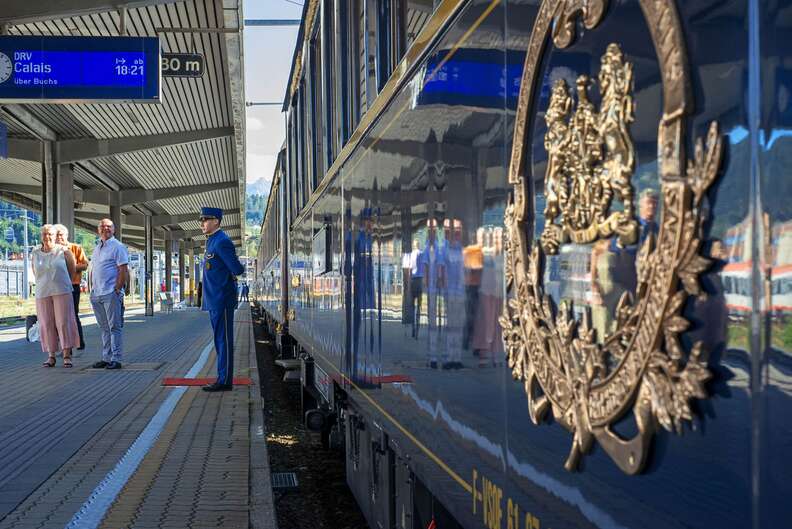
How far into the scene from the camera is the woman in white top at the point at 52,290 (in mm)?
11586

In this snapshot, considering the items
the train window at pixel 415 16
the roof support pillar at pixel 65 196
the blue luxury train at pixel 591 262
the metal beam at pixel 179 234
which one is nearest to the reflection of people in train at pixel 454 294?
the blue luxury train at pixel 591 262

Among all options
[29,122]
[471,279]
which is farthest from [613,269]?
[29,122]

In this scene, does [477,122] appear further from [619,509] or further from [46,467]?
[46,467]

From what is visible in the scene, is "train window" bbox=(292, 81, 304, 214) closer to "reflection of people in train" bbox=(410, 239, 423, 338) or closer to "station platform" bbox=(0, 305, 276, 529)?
"station platform" bbox=(0, 305, 276, 529)

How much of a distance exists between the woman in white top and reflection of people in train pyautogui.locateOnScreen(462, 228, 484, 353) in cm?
969

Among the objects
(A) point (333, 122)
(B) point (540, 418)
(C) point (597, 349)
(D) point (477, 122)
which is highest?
(A) point (333, 122)

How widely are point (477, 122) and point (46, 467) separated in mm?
4204

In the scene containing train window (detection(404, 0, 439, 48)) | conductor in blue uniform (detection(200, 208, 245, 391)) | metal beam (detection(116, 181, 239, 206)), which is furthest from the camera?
metal beam (detection(116, 181, 239, 206))

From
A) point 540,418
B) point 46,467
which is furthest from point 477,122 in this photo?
point 46,467

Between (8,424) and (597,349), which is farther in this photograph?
(8,424)

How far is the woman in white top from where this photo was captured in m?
11.6

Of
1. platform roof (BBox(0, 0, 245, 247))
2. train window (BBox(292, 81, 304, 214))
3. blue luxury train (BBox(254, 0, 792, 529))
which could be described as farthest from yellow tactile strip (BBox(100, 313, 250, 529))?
platform roof (BBox(0, 0, 245, 247))

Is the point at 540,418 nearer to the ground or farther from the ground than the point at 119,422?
farther from the ground

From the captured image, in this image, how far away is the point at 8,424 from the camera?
24.4 feet
